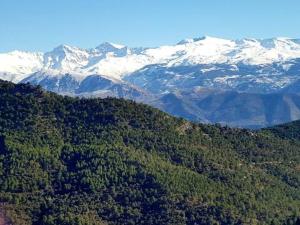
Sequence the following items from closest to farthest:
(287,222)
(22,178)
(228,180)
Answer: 1. (287,222)
2. (22,178)
3. (228,180)

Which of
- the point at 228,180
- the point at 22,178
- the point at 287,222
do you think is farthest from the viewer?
the point at 228,180

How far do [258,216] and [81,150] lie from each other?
4729 centimetres

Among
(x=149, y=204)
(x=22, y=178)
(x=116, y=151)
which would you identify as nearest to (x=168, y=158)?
(x=116, y=151)

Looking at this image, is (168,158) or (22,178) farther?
(168,158)

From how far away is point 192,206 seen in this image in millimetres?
174500

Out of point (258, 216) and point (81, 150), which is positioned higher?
point (81, 150)

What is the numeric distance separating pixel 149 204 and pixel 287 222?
102 ft

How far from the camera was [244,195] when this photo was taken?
607 ft

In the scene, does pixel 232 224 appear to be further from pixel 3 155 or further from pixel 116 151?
pixel 3 155

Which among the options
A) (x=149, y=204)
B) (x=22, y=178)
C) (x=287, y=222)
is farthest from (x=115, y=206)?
(x=287, y=222)

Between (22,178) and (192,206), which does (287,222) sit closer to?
(192,206)

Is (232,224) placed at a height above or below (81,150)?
below

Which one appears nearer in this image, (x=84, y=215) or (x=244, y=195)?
(x=84, y=215)

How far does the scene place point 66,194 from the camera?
579 feet
